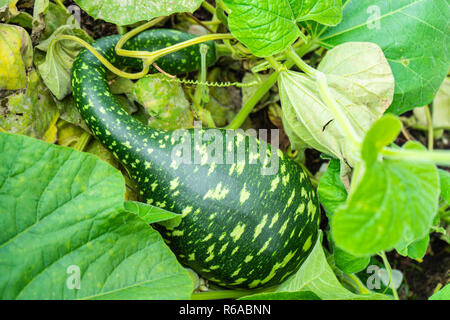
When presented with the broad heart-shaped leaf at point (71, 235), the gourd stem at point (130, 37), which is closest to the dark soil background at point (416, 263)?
the gourd stem at point (130, 37)

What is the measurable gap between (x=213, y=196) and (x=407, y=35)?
0.64m

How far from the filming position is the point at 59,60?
1.05m

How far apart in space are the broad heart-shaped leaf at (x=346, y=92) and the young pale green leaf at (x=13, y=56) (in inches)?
25.9

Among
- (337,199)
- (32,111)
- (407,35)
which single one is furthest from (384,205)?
(32,111)

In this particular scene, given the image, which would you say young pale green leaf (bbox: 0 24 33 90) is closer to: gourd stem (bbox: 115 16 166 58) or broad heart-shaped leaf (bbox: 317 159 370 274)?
gourd stem (bbox: 115 16 166 58)

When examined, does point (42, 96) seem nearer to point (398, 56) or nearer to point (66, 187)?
point (66, 187)

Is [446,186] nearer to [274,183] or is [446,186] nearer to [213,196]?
[274,183]

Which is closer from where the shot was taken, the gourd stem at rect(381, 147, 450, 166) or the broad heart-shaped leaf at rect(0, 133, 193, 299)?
the gourd stem at rect(381, 147, 450, 166)

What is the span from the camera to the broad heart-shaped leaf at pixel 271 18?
0.85 meters

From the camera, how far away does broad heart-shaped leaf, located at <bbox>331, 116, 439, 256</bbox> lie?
0.58 metres

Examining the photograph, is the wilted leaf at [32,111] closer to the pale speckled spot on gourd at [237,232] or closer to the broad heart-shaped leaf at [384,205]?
the pale speckled spot on gourd at [237,232]

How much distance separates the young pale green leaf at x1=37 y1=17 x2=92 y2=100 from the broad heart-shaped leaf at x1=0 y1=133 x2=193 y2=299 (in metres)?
0.31

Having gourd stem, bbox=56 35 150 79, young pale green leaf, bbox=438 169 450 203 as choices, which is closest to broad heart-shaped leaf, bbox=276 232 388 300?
young pale green leaf, bbox=438 169 450 203
